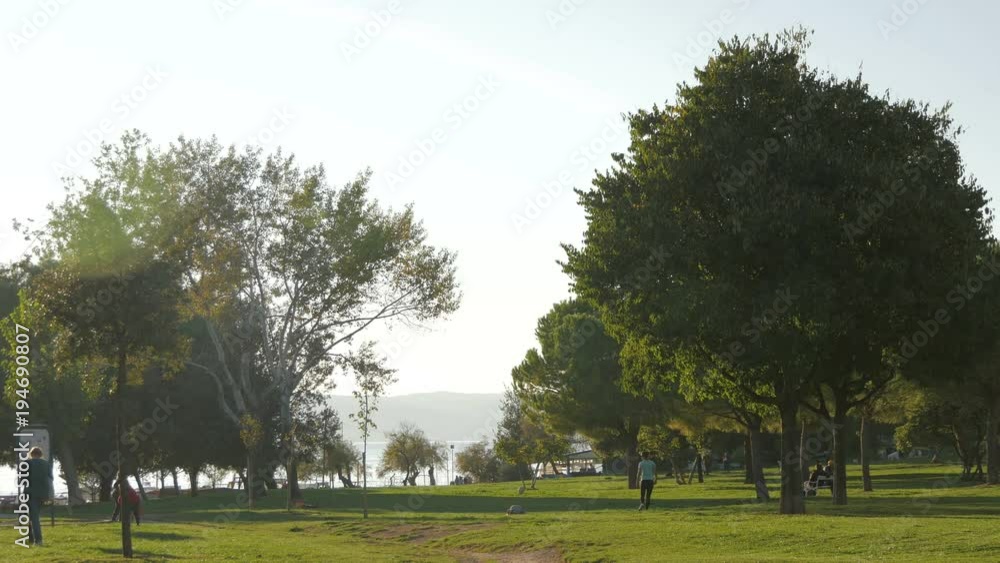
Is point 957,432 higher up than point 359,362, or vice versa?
point 359,362

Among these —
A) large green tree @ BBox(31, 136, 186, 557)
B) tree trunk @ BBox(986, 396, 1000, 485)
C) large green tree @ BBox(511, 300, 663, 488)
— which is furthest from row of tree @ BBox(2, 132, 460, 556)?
tree trunk @ BBox(986, 396, 1000, 485)

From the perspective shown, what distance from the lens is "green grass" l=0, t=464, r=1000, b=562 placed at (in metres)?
23.7

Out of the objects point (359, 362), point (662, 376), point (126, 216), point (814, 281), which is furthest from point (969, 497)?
point (126, 216)

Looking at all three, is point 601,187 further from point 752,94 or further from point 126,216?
point 126,216

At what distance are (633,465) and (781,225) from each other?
A: 130ft

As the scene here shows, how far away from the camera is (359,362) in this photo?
56.0 m

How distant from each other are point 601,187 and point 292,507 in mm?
27439

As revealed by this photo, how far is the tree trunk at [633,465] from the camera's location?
218 ft

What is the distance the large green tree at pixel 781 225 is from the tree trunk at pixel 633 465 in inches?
1251

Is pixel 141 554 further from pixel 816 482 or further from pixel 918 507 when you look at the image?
pixel 816 482

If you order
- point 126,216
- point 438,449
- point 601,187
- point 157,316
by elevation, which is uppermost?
point 601,187

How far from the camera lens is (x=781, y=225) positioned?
30.3 m

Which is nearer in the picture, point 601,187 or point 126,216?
point 126,216

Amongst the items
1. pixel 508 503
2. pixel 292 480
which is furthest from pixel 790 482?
pixel 292 480
